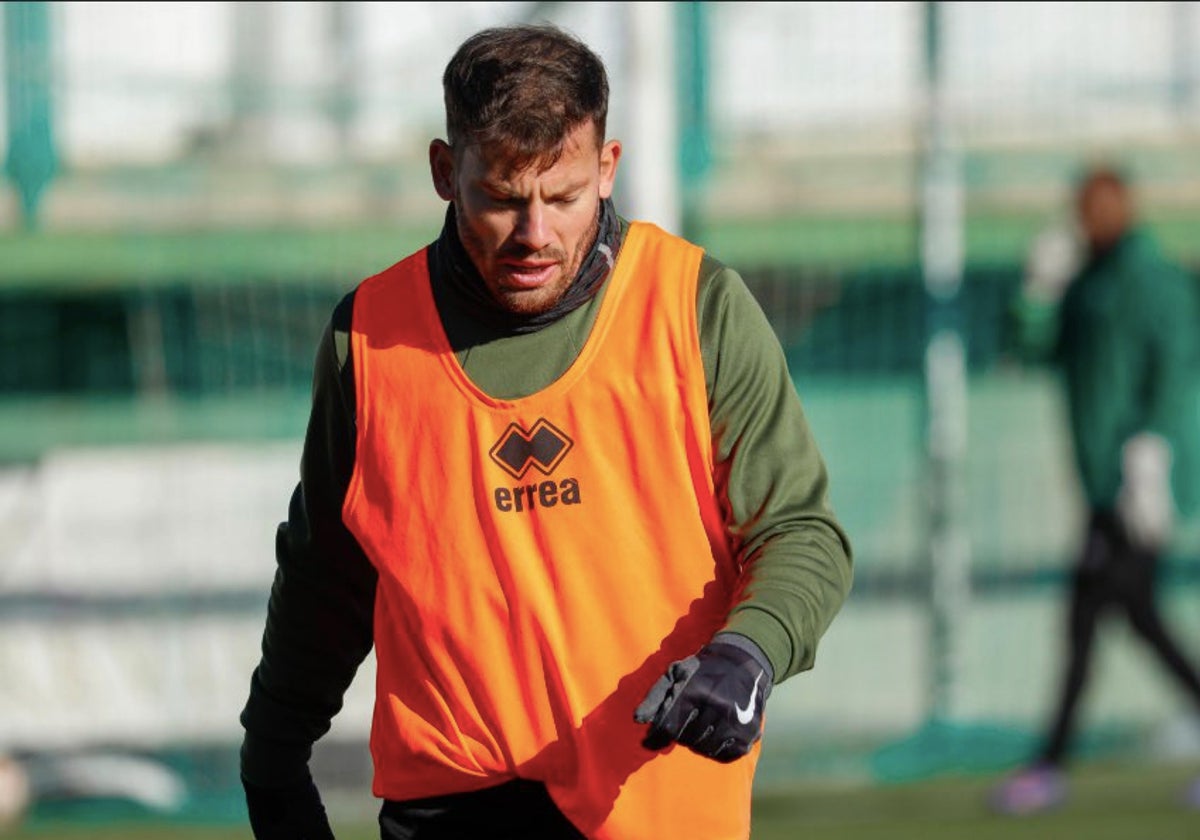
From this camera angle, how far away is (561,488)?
107 inches

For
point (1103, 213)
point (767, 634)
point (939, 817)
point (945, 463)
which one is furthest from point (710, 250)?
point (767, 634)

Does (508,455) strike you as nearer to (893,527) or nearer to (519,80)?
(519,80)

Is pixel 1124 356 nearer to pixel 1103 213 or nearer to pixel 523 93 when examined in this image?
pixel 1103 213

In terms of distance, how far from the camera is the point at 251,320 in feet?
22.8

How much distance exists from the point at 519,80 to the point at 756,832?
4.43m

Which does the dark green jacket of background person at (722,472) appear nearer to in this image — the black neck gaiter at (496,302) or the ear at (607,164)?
the black neck gaiter at (496,302)

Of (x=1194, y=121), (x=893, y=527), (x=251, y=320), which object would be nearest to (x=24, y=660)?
(x=251, y=320)

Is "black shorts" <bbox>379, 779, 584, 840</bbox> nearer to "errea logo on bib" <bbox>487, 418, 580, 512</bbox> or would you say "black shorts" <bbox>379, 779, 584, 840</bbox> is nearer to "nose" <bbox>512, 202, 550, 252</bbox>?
"errea logo on bib" <bbox>487, 418, 580, 512</bbox>

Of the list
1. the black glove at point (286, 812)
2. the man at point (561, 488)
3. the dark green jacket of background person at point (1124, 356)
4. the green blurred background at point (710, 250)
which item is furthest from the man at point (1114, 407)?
the man at point (561, 488)

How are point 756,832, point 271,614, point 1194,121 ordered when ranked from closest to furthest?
point 271,614 → point 756,832 → point 1194,121

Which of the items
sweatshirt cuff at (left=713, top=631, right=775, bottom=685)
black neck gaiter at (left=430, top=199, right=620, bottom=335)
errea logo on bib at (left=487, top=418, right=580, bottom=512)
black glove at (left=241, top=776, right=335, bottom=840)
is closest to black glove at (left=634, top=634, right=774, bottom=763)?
sweatshirt cuff at (left=713, top=631, right=775, bottom=685)

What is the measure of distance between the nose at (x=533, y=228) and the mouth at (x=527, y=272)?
36 mm

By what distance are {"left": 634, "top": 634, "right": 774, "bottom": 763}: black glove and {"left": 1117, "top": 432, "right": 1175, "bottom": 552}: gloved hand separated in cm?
464

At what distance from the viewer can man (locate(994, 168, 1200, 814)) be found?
689 centimetres
